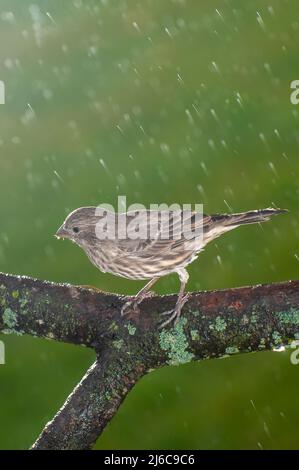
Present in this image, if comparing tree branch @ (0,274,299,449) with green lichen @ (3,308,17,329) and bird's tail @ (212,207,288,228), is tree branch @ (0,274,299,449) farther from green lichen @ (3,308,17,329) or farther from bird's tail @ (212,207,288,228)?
bird's tail @ (212,207,288,228)

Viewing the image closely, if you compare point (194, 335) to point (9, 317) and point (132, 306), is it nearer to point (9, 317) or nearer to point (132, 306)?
point (132, 306)

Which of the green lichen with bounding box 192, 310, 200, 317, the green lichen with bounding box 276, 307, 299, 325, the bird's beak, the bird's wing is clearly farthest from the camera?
the bird's wing

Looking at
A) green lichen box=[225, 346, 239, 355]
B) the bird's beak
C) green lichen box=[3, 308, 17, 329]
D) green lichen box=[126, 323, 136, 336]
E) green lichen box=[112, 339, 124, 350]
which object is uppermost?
the bird's beak

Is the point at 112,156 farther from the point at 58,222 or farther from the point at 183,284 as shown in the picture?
the point at 183,284

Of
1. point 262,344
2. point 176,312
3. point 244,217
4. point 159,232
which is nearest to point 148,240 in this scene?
point 159,232

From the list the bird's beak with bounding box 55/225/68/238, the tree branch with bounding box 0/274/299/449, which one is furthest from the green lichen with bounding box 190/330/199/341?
the bird's beak with bounding box 55/225/68/238

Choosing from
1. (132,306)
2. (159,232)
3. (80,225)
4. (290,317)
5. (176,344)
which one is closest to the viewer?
(290,317)
